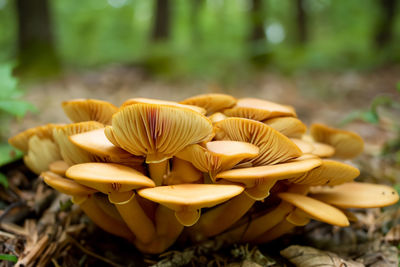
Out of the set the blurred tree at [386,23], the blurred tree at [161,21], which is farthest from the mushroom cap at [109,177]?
the blurred tree at [386,23]

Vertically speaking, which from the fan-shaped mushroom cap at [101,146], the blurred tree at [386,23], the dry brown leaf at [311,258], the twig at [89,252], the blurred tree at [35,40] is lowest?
the twig at [89,252]

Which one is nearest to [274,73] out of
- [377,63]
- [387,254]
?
[377,63]

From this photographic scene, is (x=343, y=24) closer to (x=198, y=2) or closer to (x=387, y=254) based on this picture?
(x=198, y=2)

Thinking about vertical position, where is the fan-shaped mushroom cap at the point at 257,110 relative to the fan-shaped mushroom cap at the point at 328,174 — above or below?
above

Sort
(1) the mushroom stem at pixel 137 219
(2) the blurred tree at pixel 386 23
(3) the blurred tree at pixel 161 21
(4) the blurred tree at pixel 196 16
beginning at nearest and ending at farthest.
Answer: (1) the mushroom stem at pixel 137 219, (2) the blurred tree at pixel 386 23, (3) the blurred tree at pixel 161 21, (4) the blurred tree at pixel 196 16

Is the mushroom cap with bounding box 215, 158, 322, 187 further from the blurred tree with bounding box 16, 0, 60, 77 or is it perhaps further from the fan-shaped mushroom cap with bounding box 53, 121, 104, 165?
the blurred tree with bounding box 16, 0, 60, 77

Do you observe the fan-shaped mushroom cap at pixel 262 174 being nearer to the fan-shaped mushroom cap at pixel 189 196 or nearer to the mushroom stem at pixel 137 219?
the fan-shaped mushroom cap at pixel 189 196
